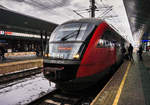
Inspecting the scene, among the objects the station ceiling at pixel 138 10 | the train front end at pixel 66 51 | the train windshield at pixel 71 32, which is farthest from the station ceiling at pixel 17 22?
the train front end at pixel 66 51

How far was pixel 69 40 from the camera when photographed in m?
4.97

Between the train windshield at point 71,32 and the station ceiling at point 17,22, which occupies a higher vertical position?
the station ceiling at point 17,22

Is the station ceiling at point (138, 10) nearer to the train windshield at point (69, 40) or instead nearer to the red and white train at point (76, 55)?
the red and white train at point (76, 55)

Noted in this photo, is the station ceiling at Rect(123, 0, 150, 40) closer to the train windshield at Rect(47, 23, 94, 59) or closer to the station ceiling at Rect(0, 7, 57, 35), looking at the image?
the train windshield at Rect(47, 23, 94, 59)

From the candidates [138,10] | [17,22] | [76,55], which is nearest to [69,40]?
[76,55]

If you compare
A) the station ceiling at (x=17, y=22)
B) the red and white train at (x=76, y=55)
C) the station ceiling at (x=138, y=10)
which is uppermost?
the station ceiling at (x=17, y=22)

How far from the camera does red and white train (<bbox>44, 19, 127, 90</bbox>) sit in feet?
14.8

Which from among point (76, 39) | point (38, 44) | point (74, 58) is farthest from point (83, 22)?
point (38, 44)

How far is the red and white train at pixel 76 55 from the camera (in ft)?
14.8

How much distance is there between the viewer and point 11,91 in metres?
6.17

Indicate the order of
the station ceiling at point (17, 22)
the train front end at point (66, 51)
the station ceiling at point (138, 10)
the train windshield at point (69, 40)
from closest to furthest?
the train front end at point (66, 51), the train windshield at point (69, 40), the station ceiling at point (138, 10), the station ceiling at point (17, 22)

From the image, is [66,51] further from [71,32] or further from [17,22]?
[17,22]

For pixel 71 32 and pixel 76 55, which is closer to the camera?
pixel 76 55

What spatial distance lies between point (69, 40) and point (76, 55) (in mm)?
748
